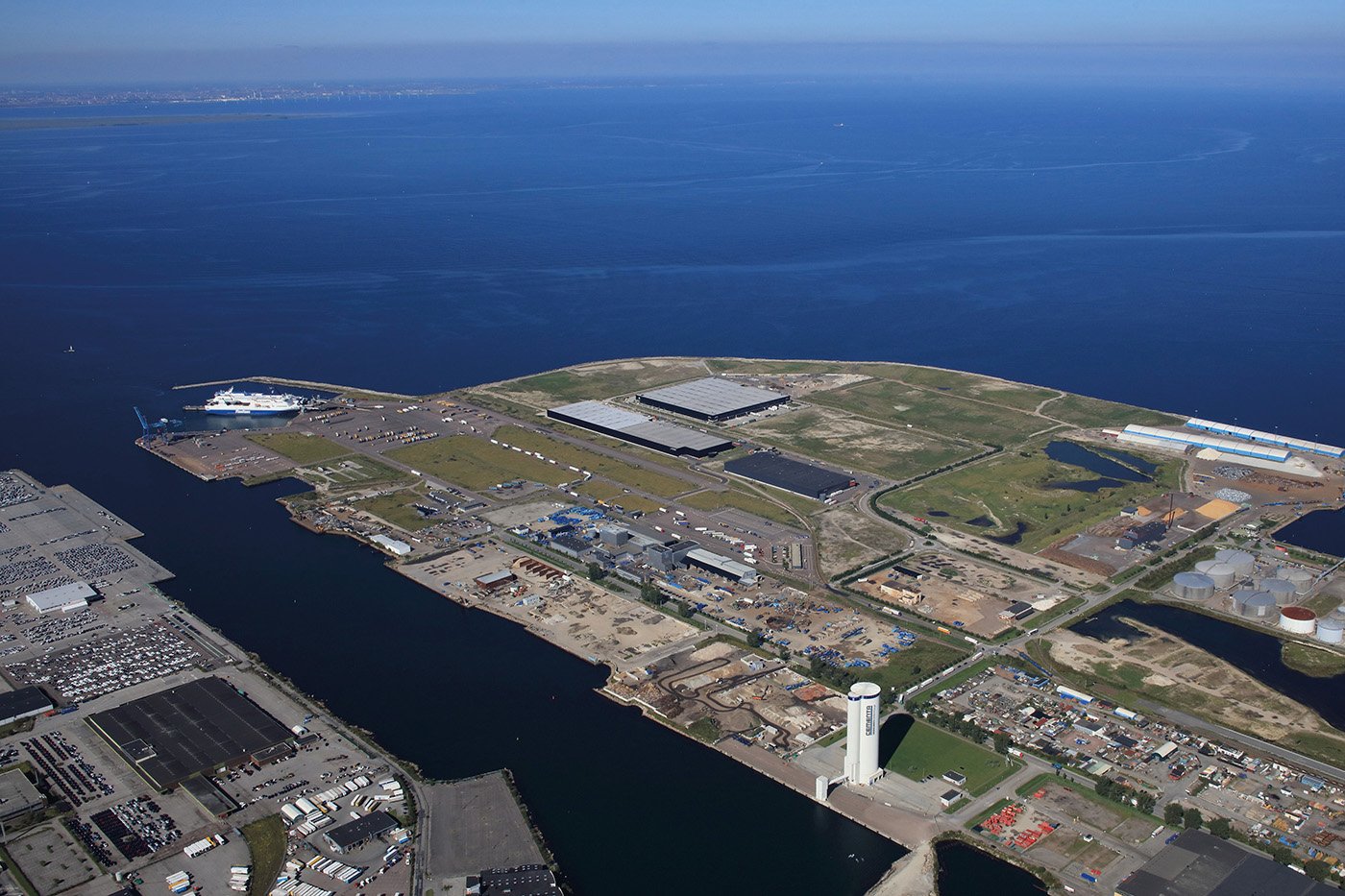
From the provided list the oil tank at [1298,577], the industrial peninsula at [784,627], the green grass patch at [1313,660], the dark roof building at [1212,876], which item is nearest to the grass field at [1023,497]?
the industrial peninsula at [784,627]

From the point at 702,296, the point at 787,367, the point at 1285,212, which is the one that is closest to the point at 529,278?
the point at 702,296

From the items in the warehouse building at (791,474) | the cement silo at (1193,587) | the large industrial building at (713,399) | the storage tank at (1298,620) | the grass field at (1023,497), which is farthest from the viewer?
the large industrial building at (713,399)

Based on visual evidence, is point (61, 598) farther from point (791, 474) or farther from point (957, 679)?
point (957, 679)

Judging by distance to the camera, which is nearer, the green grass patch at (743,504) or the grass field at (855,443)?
the green grass patch at (743,504)

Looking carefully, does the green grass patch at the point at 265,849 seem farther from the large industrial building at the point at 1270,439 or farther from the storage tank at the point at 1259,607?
the large industrial building at the point at 1270,439

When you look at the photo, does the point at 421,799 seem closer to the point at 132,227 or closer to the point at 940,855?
the point at 940,855

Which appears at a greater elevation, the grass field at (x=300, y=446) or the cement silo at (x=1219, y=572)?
the grass field at (x=300, y=446)
